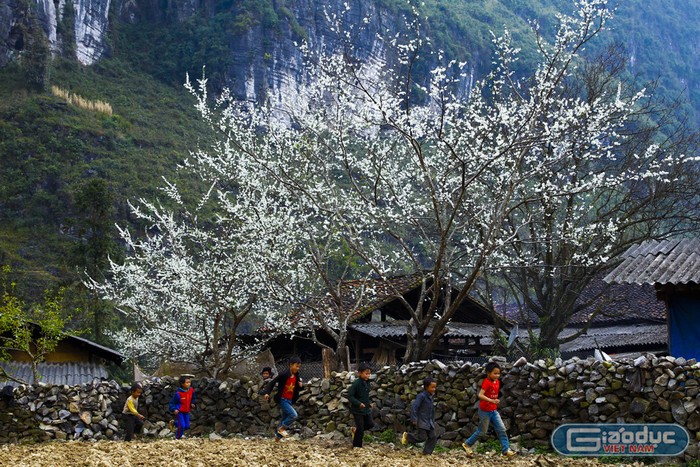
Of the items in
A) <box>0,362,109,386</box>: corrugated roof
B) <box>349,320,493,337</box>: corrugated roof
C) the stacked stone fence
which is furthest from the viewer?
<box>349,320,493,337</box>: corrugated roof

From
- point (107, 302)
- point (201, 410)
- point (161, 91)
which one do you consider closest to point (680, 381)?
point (201, 410)

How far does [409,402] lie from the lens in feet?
43.6

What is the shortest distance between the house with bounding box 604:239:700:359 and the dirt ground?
429cm

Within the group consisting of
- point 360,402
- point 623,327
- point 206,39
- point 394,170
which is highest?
point 206,39

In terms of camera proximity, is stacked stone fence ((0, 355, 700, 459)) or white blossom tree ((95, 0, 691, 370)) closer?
stacked stone fence ((0, 355, 700, 459))

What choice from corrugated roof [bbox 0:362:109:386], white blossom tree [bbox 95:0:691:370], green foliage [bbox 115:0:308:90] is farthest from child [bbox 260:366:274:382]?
green foliage [bbox 115:0:308:90]

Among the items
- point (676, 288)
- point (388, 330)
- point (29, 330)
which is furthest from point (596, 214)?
point (29, 330)

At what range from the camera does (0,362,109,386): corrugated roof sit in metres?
21.8

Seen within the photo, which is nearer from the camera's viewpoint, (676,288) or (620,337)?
(676,288)

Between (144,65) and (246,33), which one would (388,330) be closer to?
(246,33)

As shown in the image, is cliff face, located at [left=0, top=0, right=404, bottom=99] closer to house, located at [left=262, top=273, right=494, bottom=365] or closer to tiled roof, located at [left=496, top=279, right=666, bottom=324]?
tiled roof, located at [left=496, top=279, right=666, bottom=324]

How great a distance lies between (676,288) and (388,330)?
10.1 meters

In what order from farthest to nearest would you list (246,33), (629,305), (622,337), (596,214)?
1. (246,33)
2. (629,305)
3. (622,337)
4. (596,214)

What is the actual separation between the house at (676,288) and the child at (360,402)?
15.3 feet
